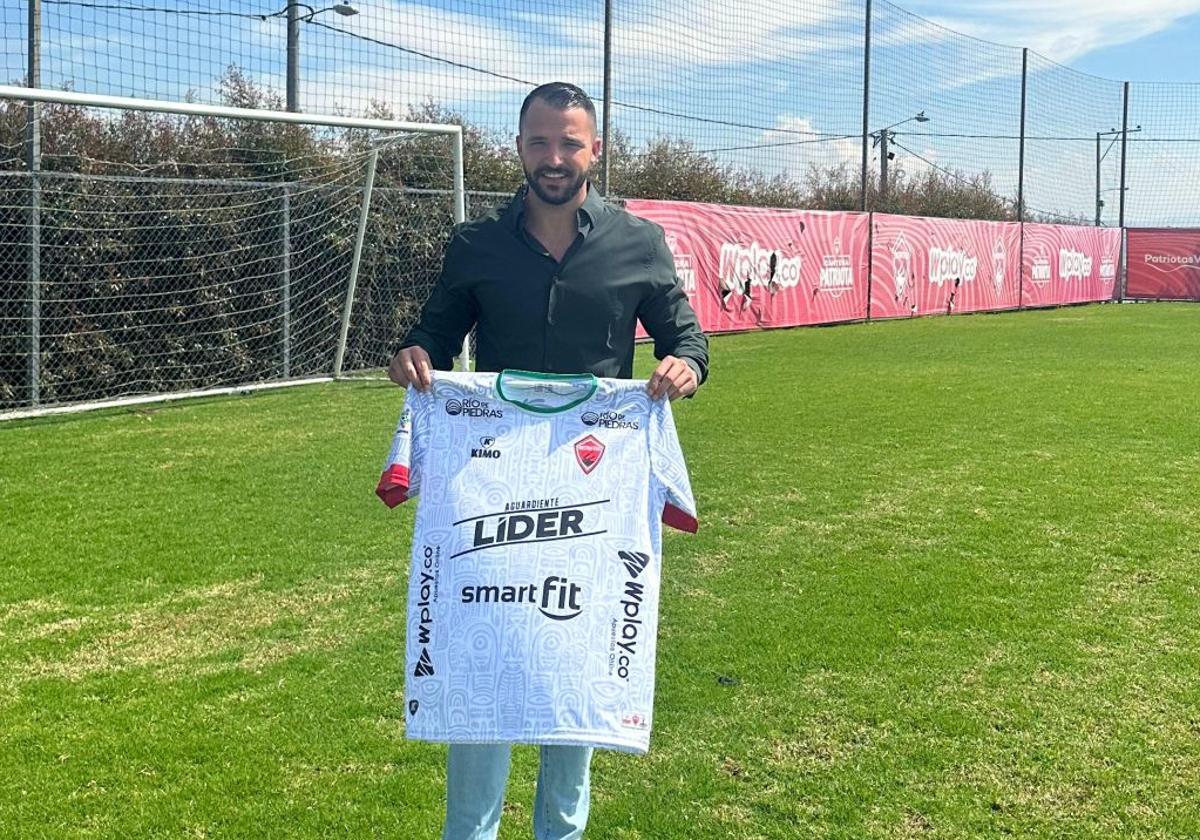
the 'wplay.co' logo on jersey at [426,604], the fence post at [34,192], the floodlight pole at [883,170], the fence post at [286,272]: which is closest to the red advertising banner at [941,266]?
the floodlight pole at [883,170]

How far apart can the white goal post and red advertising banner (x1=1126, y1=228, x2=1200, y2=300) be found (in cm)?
2807

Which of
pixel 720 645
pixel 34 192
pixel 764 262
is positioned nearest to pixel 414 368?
pixel 720 645

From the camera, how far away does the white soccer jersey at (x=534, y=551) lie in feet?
7.15

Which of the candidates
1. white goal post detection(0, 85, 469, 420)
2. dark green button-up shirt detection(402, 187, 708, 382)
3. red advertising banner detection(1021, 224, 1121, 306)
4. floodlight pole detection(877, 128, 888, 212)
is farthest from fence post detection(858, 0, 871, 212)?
dark green button-up shirt detection(402, 187, 708, 382)

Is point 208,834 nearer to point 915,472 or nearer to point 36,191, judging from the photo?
point 915,472

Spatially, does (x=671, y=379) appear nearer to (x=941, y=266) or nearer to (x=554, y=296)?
(x=554, y=296)

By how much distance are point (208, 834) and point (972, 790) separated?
2.00 metres

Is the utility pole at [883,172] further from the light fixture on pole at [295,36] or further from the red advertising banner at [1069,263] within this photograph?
the light fixture on pole at [295,36]

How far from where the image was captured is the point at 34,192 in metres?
9.11

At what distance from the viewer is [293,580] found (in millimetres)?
4777

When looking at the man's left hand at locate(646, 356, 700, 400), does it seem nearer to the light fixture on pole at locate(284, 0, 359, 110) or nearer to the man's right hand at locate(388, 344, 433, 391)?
the man's right hand at locate(388, 344, 433, 391)

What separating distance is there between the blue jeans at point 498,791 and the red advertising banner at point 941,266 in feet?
69.2

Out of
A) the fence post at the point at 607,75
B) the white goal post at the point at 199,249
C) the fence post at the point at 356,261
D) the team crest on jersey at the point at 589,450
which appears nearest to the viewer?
the team crest on jersey at the point at 589,450

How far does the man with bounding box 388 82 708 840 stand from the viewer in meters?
2.26
